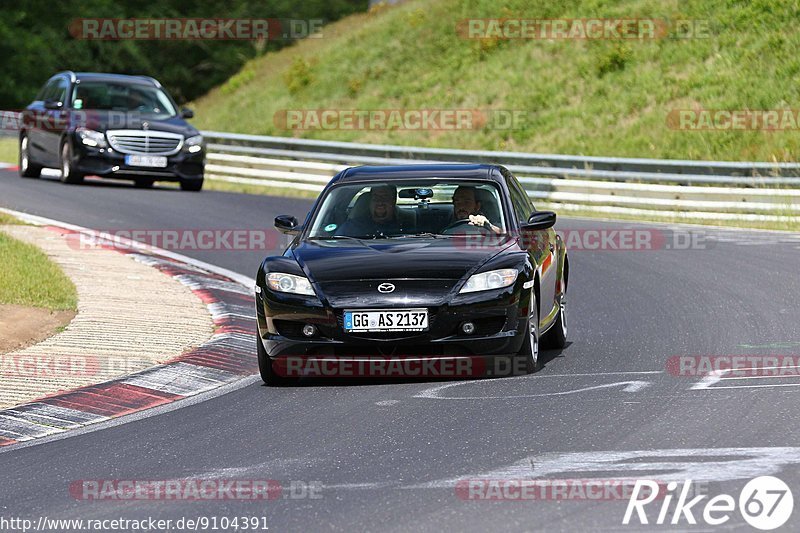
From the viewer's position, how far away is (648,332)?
12.1 metres

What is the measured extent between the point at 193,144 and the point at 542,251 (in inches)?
594

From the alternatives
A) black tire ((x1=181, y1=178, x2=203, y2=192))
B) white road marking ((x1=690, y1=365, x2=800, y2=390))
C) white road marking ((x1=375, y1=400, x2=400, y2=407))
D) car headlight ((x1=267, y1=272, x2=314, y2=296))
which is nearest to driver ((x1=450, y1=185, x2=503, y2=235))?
car headlight ((x1=267, y1=272, x2=314, y2=296))

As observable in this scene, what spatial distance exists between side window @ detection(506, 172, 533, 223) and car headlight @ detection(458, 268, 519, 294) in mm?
1372

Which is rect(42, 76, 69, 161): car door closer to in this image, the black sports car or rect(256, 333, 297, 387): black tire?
the black sports car

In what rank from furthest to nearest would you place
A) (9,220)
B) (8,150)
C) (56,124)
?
(8,150) → (56,124) → (9,220)

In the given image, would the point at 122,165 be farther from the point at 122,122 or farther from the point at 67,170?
the point at 67,170

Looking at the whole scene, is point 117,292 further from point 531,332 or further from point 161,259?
point 531,332

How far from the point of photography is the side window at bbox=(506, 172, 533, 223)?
11328 mm

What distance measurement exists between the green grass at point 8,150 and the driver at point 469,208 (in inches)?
900

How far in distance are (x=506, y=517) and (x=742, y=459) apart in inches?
58.1

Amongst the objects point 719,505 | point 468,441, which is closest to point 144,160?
point 468,441

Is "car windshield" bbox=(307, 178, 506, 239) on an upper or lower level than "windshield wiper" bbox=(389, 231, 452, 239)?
upper

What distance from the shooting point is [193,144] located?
2523 cm

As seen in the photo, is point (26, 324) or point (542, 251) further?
point (26, 324)
